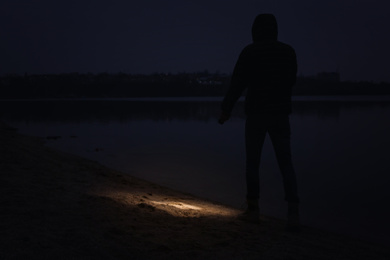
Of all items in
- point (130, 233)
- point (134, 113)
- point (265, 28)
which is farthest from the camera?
point (134, 113)

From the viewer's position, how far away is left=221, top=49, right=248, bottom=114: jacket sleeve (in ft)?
14.9

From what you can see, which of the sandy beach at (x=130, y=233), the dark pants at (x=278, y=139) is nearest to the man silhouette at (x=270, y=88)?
the dark pants at (x=278, y=139)

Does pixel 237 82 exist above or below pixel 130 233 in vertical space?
above

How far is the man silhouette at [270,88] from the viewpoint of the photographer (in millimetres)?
4445

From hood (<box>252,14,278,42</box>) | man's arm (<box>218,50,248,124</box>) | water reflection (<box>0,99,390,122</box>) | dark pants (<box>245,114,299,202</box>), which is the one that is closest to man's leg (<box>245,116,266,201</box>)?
dark pants (<box>245,114,299,202</box>)

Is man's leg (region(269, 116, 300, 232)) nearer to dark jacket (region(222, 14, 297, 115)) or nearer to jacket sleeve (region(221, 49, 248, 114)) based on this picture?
dark jacket (region(222, 14, 297, 115))

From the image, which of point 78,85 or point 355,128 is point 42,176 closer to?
point 355,128

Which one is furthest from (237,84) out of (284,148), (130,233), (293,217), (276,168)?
(276,168)

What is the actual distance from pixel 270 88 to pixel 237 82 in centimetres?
42

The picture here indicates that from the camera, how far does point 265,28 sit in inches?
180

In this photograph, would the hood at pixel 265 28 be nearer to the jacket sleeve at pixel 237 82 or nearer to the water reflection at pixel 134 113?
the jacket sleeve at pixel 237 82

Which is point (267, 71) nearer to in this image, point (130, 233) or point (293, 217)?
point (293, 217)

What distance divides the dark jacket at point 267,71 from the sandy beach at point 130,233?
1.52 meters

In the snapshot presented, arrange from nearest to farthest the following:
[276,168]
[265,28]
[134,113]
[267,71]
→ [267,71] < [265,28] < [276,168] < [134,113]
